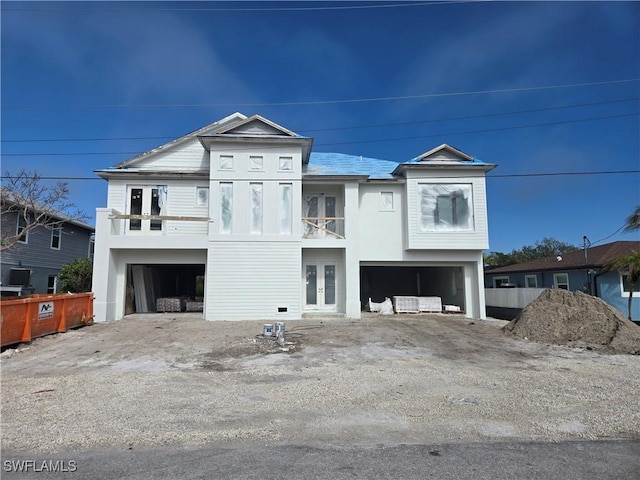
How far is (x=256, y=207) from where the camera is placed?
680 inches

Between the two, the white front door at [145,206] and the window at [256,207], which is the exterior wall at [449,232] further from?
the white front door at [145,206]

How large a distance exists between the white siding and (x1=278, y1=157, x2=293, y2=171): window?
10.7 feet

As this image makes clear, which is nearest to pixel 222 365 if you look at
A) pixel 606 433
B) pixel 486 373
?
pixel 486 373

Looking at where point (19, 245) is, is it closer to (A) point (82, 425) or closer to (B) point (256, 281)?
(B) point (256, 281)

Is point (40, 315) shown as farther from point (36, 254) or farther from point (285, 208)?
point (36, 254)

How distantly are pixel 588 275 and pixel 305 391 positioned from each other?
1862cm

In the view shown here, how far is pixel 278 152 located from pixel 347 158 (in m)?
5.17

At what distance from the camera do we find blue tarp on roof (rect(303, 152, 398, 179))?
18.9m

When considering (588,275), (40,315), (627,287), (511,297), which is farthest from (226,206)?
(627,287)

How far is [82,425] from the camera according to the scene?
5.34 m

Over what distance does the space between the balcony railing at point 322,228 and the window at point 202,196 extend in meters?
4.50

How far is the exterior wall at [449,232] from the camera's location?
59.3 feet

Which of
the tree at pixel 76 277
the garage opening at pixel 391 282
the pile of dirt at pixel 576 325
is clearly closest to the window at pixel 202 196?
the tree at pixel 76 277

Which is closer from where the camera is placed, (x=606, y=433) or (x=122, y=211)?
(x=606, y=433)
